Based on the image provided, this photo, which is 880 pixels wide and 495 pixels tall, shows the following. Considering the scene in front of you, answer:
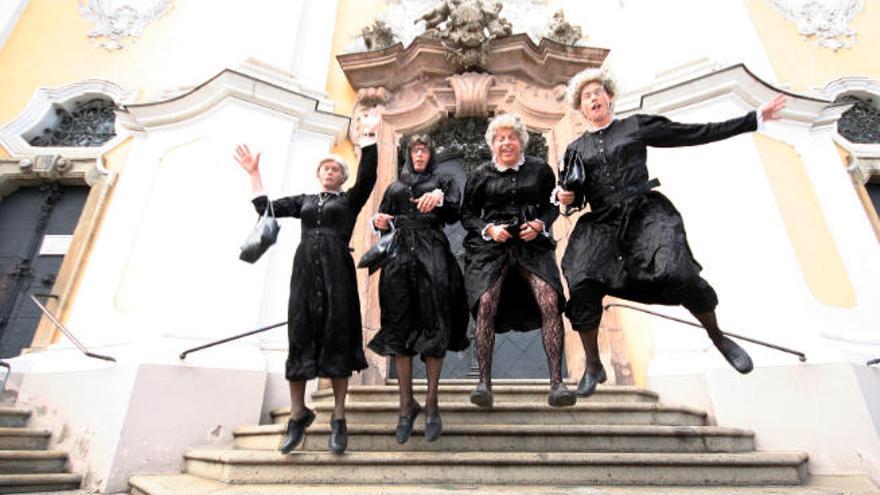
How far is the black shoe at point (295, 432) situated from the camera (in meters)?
2.71

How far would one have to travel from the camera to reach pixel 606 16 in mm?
7230

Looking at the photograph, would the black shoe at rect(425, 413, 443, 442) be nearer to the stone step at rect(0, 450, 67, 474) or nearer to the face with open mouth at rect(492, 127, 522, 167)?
the face with open mouth at rect(492, 127, 522, 167)

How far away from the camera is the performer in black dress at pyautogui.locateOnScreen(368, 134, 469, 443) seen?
2.74 meters

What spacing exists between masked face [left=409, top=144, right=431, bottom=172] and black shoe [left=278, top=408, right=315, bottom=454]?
1.59 meters

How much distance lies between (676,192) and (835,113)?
256 centimetres

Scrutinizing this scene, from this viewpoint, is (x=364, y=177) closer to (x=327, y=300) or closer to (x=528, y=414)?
(x=327, y=300)

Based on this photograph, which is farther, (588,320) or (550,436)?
(550,436)

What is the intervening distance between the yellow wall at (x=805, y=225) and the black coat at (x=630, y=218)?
9.75 ft

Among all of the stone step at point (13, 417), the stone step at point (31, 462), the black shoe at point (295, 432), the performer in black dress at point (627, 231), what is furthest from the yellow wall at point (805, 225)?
the stone step at point (13, 417)

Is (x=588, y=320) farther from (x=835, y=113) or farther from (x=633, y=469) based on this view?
(x=835, y=113)

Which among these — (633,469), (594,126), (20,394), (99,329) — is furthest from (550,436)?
(20,394)

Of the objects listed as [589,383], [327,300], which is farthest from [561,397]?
[327,300]

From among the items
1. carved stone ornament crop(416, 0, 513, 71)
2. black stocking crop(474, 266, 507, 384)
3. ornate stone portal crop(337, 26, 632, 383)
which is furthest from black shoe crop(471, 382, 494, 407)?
carved stone ornament crop(416, 0, 513, 71)

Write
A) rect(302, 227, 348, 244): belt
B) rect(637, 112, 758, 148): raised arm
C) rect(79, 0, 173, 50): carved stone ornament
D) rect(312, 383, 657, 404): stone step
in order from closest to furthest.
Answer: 1. rect(637, 112, 758, 148): raised arm
2. rect(302, 227, 348, 244): belt
3. rect(312, 383, 657, 404): stone step
4. rect(79, 0, 173, 50): carved stone ornament
